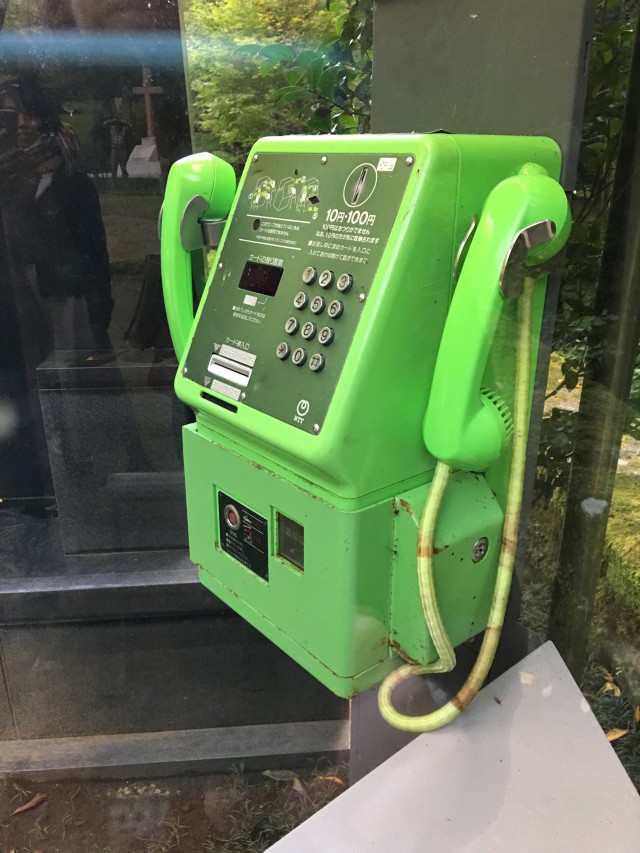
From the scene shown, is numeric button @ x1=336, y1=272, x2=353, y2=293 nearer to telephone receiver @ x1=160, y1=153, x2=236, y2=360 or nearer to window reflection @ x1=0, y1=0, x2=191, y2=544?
telephone receiver @ x1=160, y1=153, x2=236, y2=360

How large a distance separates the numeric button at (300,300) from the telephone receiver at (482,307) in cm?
19

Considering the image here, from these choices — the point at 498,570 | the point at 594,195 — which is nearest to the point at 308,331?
the point at 498,570

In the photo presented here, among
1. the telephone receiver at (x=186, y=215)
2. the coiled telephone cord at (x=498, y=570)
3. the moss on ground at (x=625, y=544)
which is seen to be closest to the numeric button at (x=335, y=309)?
the coiled telephone cord at (x=498, y=570)

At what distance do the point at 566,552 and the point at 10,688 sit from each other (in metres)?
1.73

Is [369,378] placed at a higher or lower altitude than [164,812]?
higher

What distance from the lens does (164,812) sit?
2.22 metres

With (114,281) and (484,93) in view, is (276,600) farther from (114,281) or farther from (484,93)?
(114,281)

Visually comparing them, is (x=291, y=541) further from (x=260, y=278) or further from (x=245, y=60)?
(x=245, y=60)

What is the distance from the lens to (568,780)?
1.03m

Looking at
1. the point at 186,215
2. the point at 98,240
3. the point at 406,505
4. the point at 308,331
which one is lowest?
the point at 406,505

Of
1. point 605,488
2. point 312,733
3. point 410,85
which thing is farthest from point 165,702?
point 410,85

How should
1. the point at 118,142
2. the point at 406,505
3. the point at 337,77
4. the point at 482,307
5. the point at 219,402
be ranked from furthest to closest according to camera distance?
the point at 118,142
the point at 337,77
the point at 219,402
the point at 406,505
the point at 482,307

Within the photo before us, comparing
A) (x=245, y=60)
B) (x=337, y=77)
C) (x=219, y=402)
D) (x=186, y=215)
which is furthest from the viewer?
(x=245, y=60)

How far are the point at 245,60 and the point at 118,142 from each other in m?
0.53
